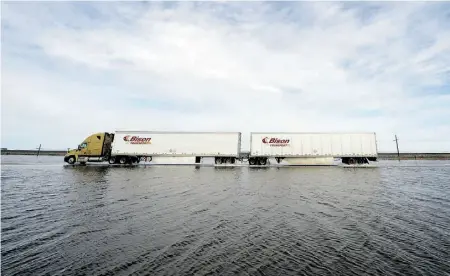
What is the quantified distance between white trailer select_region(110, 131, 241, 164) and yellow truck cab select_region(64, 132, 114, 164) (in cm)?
165

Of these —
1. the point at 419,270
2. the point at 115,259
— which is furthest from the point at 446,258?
the point at 115,259

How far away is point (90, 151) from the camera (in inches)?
1608

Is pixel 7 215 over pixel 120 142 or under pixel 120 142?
under

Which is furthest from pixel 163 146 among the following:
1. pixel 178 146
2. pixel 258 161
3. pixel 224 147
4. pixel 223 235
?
pixel 223 235

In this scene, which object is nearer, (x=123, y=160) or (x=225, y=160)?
(x=225, y=160)

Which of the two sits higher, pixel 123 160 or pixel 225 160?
pixel 225 160

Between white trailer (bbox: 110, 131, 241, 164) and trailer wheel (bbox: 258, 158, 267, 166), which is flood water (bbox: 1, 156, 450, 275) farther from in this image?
trailer wheel (bbox: 258, 158, 267, 166)

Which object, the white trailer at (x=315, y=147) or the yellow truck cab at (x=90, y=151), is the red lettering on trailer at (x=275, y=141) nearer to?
the white trailer at (x=315, y=147)

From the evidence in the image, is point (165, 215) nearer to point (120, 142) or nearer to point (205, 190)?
point (205, 190)

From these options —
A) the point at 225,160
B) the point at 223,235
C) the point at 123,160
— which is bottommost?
the point at 223,235

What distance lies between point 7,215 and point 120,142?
34.0 metres

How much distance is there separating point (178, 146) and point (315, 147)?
71.6 ft

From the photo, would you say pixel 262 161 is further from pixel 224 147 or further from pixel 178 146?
pixel 178 146

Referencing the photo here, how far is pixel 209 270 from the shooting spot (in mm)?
5203
